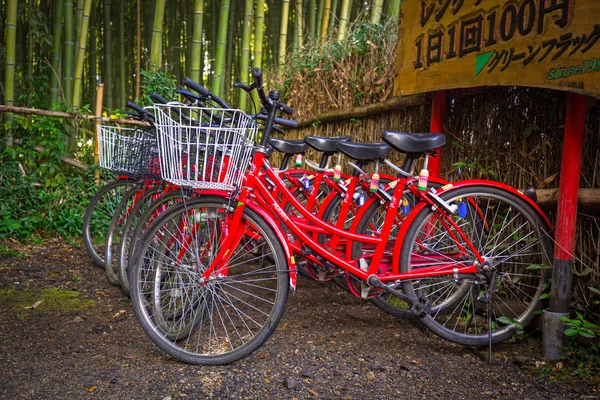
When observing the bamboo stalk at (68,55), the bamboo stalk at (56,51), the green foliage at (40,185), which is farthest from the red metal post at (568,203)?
the bamboo stalk at (56,51)

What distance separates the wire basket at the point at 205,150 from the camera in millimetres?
2256

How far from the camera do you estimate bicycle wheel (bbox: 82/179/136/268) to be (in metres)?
4.11

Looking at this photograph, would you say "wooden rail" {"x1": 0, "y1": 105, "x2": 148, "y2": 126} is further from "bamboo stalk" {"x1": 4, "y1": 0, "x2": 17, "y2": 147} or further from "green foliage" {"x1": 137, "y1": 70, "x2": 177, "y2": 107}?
"green foliage" {"x1": 137, "y1": 70, "x2": 177, "y2": 107}

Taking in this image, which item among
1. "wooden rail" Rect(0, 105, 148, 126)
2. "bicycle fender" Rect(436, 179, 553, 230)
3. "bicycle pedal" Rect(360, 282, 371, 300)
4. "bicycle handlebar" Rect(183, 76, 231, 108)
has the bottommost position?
"bicycle pedal" Rect(360, 282, 371, 300)

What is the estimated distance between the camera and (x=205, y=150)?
229 cm

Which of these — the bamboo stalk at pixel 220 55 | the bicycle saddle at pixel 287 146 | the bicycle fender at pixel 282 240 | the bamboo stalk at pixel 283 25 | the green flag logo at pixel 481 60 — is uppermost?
the bamboo stalk at pixel 283 25

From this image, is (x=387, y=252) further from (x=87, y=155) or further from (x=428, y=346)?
(x=87, y=155)

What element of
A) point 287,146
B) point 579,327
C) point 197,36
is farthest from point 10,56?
point 579,327

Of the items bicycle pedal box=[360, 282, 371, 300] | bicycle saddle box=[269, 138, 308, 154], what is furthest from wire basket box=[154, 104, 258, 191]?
bicycle saddle box=[269, 138, 308, 154]

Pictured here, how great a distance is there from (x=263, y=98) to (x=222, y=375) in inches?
49.6

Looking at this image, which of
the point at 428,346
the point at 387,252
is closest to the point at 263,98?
the point at 387,252

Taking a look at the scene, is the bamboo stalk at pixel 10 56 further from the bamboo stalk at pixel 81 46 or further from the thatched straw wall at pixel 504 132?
the thatched straw wall at pixel 504 132

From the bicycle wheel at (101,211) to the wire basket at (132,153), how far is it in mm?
271

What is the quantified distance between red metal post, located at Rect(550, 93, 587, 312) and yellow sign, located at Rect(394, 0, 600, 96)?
0.71 feet
